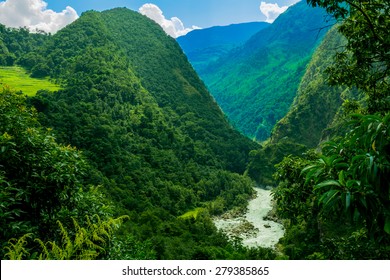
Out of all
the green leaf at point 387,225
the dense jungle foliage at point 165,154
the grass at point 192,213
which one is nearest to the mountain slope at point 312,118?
the dense jungle foliage at point 165,154

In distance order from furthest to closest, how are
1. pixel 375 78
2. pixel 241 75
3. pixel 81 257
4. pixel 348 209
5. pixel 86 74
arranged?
pixel 241 75, pixel 86 74, pixel 375 78, pixel 81 257, pixel 348 209

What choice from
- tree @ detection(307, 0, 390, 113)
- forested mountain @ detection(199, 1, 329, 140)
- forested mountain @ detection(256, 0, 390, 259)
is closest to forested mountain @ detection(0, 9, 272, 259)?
forested mountain @ detection(256, 0, 390, 259)

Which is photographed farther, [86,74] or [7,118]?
[86,74]

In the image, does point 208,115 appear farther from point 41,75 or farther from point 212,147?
point 41,75

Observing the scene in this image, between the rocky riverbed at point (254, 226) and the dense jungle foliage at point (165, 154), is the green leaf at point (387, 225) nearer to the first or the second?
the dense jungle foliage at point (165, 154)

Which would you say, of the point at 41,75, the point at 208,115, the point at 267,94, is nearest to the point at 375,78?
the point at 41,75

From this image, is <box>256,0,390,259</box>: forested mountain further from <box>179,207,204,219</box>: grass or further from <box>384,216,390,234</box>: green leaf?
<box>179,207,204,219</box>: grass

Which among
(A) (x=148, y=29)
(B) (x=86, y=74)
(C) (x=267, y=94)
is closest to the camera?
(B) (x=86, y=74)

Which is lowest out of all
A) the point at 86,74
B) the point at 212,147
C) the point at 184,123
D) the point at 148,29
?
the point at 212,147
